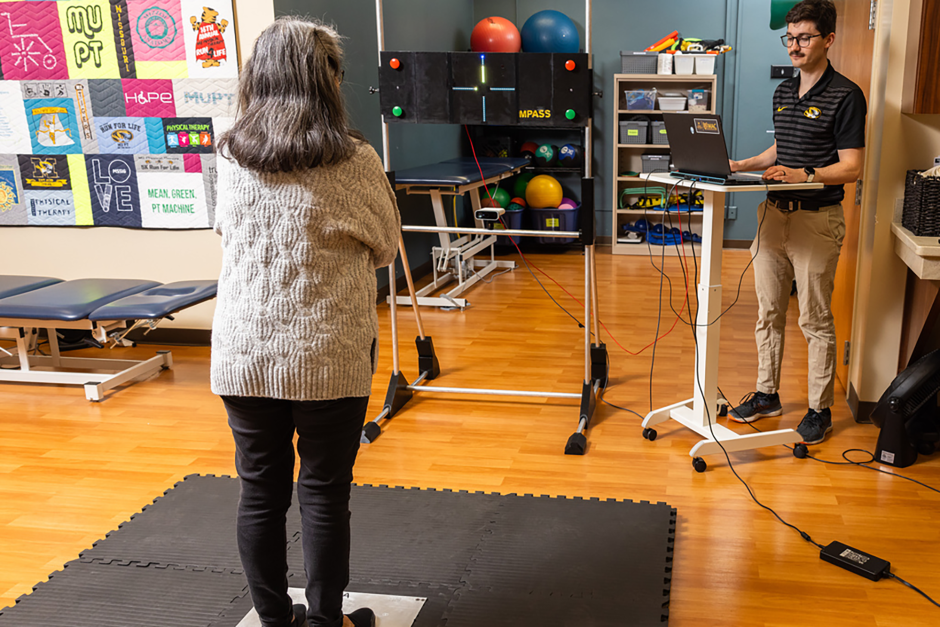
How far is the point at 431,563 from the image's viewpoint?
85.9 inches

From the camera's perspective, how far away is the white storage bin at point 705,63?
19.8ft

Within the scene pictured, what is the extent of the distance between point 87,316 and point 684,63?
4679 millimetres

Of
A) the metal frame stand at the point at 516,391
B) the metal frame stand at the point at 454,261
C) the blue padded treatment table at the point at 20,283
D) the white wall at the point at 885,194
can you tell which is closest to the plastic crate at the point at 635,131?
the metal frame stand at the point at 454,261

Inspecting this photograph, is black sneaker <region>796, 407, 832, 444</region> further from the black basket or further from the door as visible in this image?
the black basket

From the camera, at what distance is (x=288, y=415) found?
162cm

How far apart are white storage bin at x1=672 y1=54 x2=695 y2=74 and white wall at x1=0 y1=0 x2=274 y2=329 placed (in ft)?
12.6

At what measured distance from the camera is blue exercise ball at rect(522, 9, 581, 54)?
6309 mm

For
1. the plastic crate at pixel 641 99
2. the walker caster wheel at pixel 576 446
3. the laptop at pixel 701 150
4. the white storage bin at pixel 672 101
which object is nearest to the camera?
the laptop at pixel 701 150

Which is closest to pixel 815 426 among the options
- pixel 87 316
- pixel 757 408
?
pixel 757 408

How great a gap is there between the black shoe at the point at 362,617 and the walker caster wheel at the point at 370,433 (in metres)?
1.16

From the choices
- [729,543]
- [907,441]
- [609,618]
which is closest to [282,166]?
[609,618]

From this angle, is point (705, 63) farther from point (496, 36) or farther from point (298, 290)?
point (298, 290)

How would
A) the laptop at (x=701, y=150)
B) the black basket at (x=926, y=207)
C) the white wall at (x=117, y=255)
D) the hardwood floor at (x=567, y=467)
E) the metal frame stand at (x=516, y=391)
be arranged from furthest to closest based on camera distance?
the white wall at (x=117, y=255) → the metal frame stand at (x=516, y=391) → the black basket at (x=926, y=207) → the laptop at (x=701, y=150) → the hardwood floor at (x=567, y=467)

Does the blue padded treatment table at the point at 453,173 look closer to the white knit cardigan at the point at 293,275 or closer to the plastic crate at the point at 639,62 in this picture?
the plastic crate at the point at 639,62
